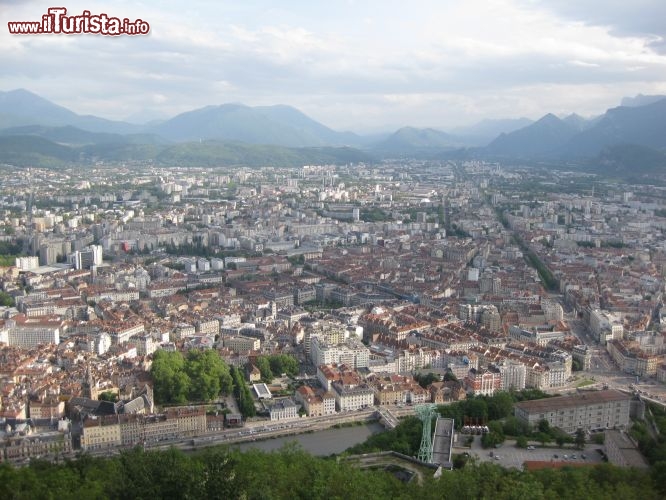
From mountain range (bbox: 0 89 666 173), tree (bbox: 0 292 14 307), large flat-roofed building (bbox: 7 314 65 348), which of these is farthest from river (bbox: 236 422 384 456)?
mountain range (bbox: 0 89 666 173)

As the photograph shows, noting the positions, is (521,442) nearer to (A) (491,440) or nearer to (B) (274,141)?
(A) (491,440)

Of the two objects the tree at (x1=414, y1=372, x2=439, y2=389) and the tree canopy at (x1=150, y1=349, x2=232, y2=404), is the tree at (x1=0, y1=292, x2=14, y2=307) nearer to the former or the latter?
the tree canopy at (x1=150, y1=349, x2=232, y2=404)

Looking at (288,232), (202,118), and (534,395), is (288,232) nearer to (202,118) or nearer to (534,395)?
(534,395)

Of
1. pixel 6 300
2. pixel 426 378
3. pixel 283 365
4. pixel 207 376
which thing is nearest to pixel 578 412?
pixel 426 378

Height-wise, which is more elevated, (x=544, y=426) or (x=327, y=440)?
(x=544, y=426)

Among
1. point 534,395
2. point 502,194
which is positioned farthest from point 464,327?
point 502,194
